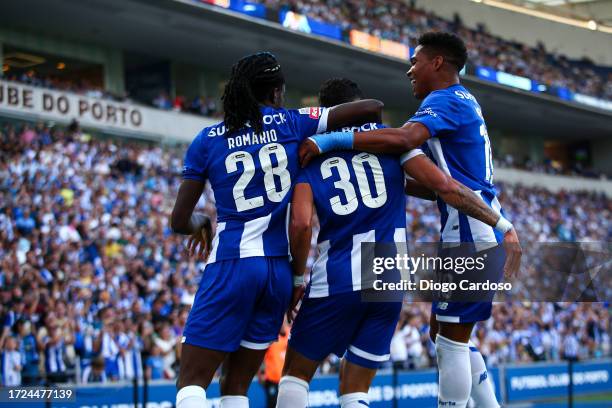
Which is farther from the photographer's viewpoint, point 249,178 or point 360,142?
point 360,142

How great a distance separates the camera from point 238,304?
4090 millimetres

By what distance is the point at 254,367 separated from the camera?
14.0ft

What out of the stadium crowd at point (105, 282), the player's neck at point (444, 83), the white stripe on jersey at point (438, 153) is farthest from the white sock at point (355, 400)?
the stadium crowd at point (105, 282)

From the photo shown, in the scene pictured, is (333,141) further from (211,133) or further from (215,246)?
(215,246)

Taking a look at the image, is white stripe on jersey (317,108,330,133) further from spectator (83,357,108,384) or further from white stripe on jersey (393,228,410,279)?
spectator (83,357,108,384)

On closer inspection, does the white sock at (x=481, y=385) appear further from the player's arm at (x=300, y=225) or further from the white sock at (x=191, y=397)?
the white sock at (x=191, y=397)

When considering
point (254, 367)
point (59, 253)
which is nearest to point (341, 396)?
point (254, 367)

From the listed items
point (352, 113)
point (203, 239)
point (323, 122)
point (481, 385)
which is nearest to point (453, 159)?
point (352, 113)

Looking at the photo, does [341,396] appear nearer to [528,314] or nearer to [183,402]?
[183,402]

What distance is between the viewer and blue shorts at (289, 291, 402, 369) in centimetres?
436

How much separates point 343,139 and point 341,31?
1003 inches

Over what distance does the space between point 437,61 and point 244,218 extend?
1.49 meters

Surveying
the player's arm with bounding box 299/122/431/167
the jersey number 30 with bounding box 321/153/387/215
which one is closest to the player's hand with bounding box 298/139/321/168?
the player's arm with bounding box 299/122/431/167

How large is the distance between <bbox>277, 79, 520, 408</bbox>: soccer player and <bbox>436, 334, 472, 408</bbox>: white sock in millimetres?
385
